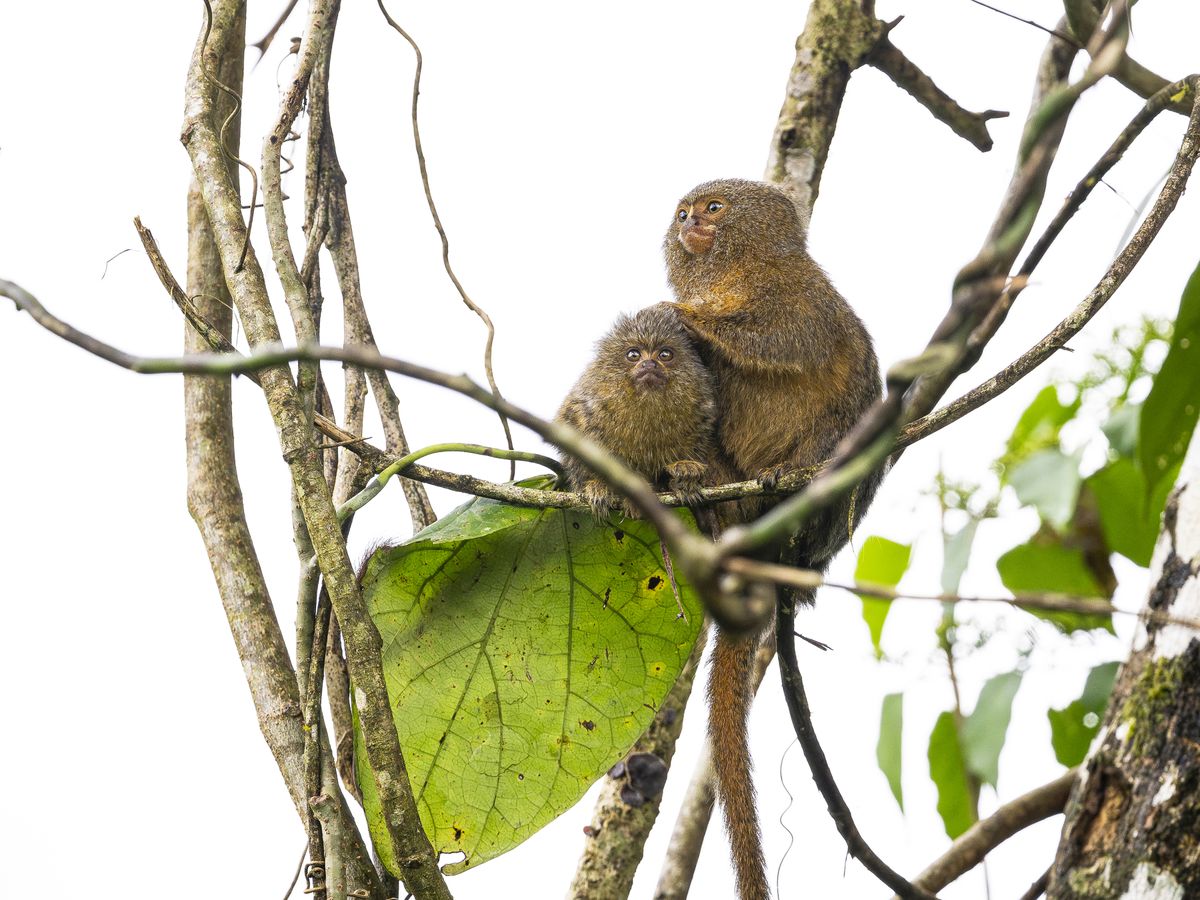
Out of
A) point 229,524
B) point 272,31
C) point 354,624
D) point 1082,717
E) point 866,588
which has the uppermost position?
point 272,31

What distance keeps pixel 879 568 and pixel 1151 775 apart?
0.90m

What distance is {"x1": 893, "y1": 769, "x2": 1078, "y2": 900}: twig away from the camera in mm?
2010

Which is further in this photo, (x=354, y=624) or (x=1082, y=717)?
(x=1082, y=717)

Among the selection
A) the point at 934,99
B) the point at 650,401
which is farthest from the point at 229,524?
the point at 934,99

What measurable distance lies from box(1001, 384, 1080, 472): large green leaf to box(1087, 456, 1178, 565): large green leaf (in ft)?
0.33

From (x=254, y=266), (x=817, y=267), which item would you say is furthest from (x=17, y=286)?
(x=817, y=267)

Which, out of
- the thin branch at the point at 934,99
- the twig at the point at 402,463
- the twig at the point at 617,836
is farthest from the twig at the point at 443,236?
the thin branch at the point at 934,99

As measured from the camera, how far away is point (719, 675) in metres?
2.52

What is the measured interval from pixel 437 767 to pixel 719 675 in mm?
652

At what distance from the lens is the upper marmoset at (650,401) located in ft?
8.49

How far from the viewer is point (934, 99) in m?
3.26

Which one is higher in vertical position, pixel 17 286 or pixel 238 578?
pixel 238 578

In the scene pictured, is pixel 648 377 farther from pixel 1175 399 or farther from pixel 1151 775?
pixel 1151 775

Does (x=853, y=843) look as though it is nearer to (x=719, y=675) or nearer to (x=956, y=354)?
(x=719, y=675)
